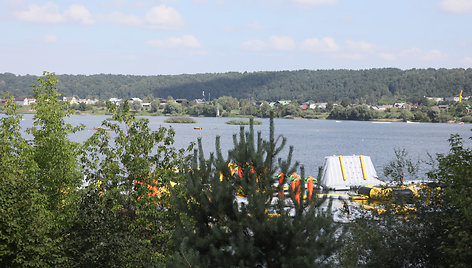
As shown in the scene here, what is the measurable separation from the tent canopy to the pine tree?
24.6 metres

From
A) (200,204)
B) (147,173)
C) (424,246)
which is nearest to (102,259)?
(147,173)

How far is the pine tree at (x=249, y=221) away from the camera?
8.38 meters

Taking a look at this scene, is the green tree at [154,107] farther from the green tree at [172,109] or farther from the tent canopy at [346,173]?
the tent canopy at [346,173]

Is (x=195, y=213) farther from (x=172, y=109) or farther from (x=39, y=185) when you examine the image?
(x=172, y=109)

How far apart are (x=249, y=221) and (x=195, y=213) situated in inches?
43.3

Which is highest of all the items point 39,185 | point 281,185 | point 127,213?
point 281,185

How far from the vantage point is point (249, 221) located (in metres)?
8.68

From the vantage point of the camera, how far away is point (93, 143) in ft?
46.9

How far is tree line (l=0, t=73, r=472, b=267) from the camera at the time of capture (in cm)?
862

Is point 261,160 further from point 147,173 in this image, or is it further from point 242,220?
point 147,173

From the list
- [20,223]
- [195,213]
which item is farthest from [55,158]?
[195,213]

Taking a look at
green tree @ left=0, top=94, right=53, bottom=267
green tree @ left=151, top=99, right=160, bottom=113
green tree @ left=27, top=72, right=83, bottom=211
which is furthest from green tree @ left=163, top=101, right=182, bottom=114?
green tree @ left=0, top=94, right=53, bottom=267

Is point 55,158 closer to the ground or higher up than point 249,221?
higher up

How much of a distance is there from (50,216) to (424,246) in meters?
9.44
